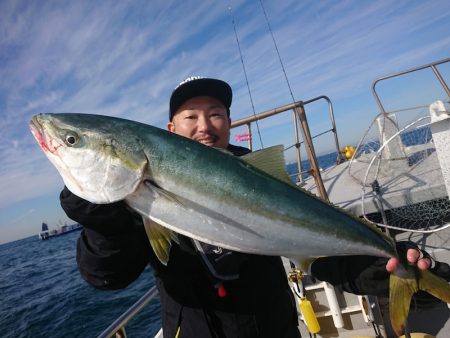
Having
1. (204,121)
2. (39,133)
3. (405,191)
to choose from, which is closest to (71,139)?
(39,133)

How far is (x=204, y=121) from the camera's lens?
8.95 feet

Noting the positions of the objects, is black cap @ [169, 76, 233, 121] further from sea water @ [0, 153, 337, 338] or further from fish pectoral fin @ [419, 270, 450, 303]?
sea water @ [0, 153, 337, 338]

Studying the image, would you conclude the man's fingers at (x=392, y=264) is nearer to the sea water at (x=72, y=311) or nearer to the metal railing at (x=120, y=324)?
the metal railing at (x=120, y=324)

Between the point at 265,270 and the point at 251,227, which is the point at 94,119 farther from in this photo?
the point at 265,270

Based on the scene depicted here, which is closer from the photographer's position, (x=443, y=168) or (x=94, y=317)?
(x=443, y=168)

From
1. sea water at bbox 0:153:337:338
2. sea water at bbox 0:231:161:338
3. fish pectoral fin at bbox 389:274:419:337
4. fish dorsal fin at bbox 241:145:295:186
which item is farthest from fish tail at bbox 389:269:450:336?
sea water at bbox 0:231:161:338

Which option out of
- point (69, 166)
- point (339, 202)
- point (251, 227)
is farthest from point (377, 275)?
point (339, 202)

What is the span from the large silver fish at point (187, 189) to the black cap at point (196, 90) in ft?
3.10

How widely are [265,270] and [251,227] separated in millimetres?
854

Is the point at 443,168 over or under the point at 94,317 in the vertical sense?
over

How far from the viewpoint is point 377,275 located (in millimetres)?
2428

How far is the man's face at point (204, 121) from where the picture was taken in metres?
2.72

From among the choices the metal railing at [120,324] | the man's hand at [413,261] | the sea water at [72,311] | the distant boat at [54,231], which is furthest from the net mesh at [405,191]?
the distant boat at [54,231]

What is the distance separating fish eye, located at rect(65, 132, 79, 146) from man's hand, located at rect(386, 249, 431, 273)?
2324mm
